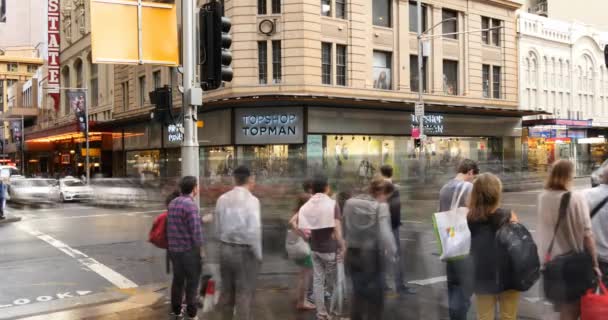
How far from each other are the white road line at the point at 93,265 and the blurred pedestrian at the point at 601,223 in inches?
272

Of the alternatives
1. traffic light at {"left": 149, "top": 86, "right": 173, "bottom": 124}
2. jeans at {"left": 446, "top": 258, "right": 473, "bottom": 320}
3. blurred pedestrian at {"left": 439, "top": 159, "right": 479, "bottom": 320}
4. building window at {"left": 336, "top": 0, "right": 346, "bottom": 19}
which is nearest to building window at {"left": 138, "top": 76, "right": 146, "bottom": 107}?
building window at {"left": 336, "top": 0, "right": 346, "bottom": 19}

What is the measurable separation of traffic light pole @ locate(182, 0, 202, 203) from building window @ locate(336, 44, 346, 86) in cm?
1888

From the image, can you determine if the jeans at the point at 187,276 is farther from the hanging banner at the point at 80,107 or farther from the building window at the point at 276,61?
the hanging banner at the point at 80,107

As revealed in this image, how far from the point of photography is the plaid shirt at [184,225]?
20.7ft

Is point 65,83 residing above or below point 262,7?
above

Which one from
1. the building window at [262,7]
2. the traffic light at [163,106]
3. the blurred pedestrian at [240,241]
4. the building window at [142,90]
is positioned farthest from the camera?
the building window at [142,90]

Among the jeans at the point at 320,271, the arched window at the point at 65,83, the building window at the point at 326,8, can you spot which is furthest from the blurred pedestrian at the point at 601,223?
the arched window at the point at 65,83

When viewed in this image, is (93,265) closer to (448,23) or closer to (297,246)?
(297,246)

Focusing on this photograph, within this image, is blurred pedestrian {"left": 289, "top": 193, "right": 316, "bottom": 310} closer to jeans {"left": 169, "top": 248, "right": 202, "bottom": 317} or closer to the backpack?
jeans {"left": 169, "top": 248, "right": 202, "bottom": 317}

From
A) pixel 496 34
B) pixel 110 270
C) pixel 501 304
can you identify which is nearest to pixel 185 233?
pixel 501 304

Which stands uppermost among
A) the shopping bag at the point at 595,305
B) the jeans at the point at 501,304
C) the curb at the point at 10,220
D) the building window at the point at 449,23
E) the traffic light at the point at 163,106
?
the building window at the point at 449,23

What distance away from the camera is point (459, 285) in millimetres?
5484

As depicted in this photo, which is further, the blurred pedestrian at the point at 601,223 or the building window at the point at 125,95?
the building window at the point at 125,95

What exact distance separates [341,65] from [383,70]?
287 cm
